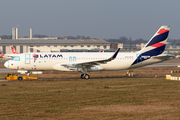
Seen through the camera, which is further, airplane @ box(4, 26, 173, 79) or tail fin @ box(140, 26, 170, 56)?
tail fin @ box(140, 26, 170, 56)

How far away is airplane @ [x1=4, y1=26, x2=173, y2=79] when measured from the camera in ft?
142

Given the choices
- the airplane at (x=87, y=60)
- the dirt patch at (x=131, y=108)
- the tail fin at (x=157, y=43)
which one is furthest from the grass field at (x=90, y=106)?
the tail fin at (x=157, y=43)

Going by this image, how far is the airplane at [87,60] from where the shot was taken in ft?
142

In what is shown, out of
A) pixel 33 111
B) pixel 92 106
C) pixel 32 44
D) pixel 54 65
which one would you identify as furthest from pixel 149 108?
pixel 32 44

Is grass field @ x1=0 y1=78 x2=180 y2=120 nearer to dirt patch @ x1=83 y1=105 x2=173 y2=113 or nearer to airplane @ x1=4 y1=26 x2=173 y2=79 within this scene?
dirt patch @ x1=83 y1=105 x2=173 y2=113

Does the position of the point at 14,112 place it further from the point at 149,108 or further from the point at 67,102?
the point at 149,108

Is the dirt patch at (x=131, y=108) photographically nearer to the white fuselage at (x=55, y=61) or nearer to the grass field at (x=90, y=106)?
the grass field at (x=90, y=106)

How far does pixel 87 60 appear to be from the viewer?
146ft

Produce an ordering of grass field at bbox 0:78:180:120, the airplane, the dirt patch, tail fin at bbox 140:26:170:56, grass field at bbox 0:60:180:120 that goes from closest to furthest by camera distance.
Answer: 1. grass field at bbox 0:60:180:120
2. grass field at bbox 0:78:180:120
3. the dirt patch
4. the airplane
5. tail fin at bbox 140:26:170:56

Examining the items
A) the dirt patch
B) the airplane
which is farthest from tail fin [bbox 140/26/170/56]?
the dirt patch

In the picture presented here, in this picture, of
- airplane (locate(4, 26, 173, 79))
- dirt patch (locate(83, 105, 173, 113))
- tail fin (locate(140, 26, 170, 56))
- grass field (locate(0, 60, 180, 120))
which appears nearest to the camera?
grass field (locate(0, 60, 180, 120))

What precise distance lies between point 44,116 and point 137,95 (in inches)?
468

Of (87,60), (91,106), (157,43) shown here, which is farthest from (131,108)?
(157,43)

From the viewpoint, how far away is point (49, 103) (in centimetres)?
2195
